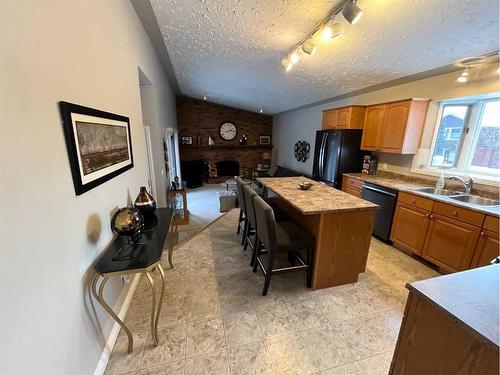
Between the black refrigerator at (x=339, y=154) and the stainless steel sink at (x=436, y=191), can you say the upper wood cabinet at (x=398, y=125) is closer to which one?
the black refrigerator at (x=339, y=154)

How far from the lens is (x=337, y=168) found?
3.75 meters

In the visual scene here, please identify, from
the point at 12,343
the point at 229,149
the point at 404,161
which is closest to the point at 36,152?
the point at 12,343

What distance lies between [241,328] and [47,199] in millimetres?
→ 1554

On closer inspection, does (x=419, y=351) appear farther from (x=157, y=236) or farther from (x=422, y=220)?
(x=422, y=220)

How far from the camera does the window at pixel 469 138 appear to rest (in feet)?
8.07

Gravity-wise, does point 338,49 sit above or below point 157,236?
above

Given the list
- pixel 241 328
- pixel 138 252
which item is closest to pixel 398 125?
pixel 241 328

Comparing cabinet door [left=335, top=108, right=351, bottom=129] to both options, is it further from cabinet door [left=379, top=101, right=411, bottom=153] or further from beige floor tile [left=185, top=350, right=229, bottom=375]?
beige floor tile [left=185, top=350, right=229, bottom=375]

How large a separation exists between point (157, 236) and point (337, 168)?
3.24 meters

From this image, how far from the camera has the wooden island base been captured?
193cm

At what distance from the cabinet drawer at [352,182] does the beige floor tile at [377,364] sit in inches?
93.2

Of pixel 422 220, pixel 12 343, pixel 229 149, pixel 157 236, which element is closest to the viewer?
pixel 12 343

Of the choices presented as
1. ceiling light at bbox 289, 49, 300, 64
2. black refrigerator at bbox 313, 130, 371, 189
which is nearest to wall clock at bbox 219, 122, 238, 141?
black refrigerator at bbox 313, 130, 371, 189

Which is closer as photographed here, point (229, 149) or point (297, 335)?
point (297, 335)
